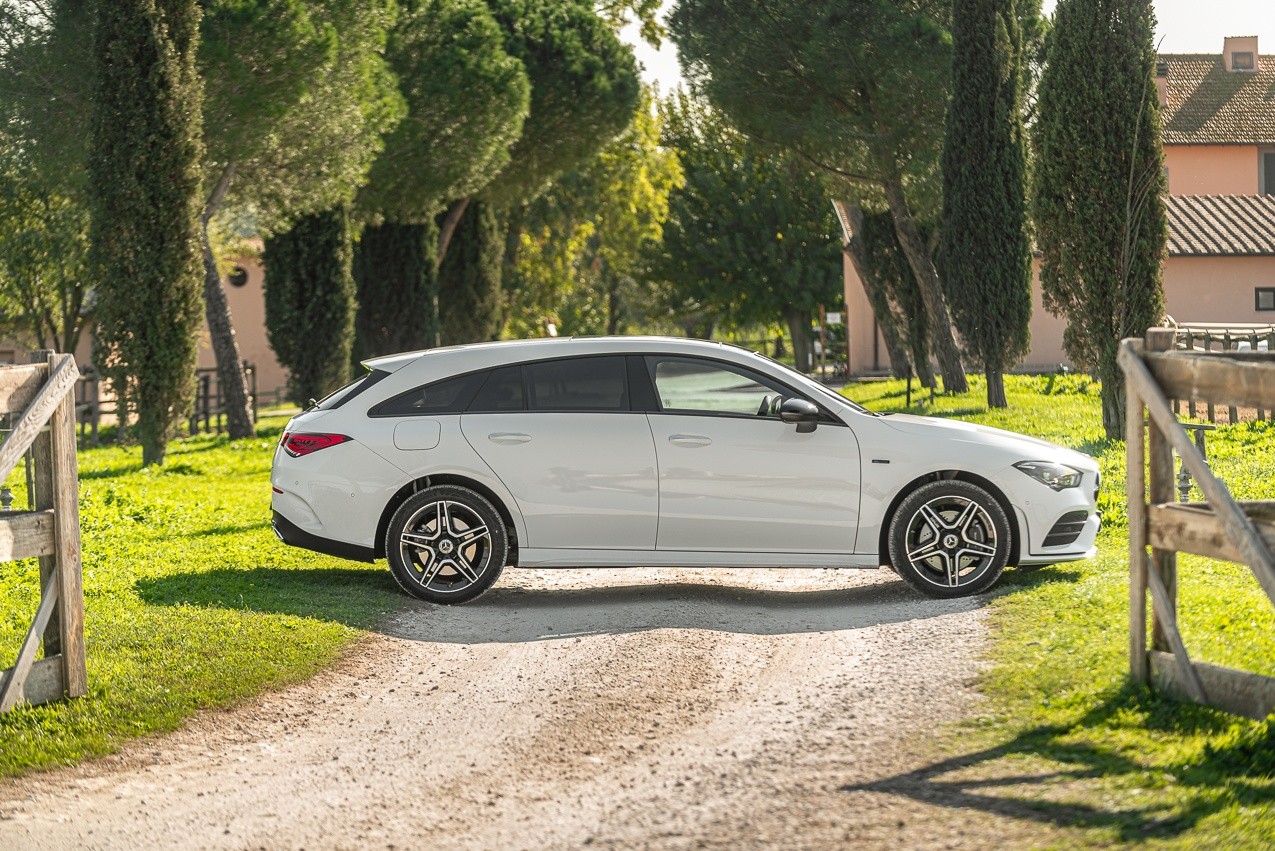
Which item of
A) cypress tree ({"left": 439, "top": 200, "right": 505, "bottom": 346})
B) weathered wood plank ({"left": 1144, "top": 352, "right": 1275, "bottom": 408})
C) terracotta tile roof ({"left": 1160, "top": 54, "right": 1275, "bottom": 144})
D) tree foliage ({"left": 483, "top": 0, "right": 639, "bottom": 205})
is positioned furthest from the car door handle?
terracotta tile roof ({"left": 1160, "top": 54, "right": 1275, "bottom": 144})

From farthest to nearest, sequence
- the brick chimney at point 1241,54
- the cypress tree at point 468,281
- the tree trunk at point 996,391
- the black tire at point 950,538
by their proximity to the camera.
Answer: the brick chimney at point 1241,54 < the cypress tree at point 468,281 < the tree trunk at point 996,391 < the black tire at point 950,538

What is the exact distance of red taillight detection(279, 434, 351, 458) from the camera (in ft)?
32.5

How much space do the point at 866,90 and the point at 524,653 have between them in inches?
998

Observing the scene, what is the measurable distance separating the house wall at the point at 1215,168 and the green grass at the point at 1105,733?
45.9 m

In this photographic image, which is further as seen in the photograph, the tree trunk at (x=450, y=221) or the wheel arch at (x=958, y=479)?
the tree trunk at (x=450, y=221)

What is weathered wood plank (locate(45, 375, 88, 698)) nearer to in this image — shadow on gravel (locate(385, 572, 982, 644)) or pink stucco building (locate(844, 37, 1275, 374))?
shadow on gravel (locate(385, 572, 982, 644))

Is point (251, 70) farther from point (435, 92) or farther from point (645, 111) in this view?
point (645, 111)

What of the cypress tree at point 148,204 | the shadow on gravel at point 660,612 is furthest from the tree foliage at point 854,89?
the shadow on gravel at point 660,612

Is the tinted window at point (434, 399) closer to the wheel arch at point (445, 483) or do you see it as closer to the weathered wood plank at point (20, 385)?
the wheel arch at point (445, 483)

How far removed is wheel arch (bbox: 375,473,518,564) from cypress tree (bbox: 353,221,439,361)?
96.4 feet

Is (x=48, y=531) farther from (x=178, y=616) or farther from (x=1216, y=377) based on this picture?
(x=1216, y=377)

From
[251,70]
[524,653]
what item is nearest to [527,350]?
[524,653]

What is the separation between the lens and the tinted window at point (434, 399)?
32.7 feet

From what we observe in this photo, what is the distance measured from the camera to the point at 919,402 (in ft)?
95.6
